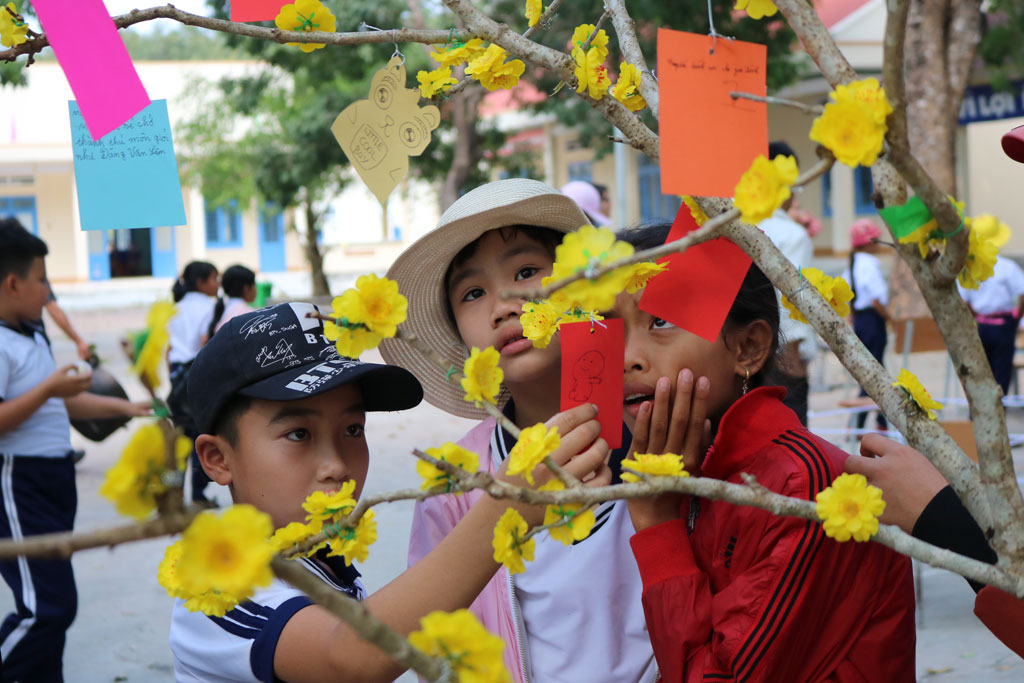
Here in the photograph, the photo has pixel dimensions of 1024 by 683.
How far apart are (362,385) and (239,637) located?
469mm

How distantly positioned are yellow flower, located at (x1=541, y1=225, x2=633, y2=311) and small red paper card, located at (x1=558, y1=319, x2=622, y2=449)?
43cm

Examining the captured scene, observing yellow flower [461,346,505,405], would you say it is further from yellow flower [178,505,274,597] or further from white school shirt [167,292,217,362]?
white school shirt [167,292,217,362]

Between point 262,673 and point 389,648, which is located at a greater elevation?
point 389,648

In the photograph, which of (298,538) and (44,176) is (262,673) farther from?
(44,176)

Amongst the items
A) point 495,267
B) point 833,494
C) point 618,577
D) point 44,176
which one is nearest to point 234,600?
point 833,494

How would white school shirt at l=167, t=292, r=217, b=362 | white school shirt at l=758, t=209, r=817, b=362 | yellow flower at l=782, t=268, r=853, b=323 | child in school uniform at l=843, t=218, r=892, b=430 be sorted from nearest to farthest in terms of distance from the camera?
yellow flower at l=782, t=268, r=853, b=323, white school shirt at l=758, t=209, r=817, b=362, white school shirt at l=167, t=292, r=217, b=362, child in school uniform at l=843, t=218, r=892, b=430

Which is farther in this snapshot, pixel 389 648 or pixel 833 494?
pixel 833 494

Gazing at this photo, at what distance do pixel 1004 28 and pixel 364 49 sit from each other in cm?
799

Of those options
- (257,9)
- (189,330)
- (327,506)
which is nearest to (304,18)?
(257,9)

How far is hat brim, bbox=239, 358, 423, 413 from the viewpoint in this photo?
1544 millimetres

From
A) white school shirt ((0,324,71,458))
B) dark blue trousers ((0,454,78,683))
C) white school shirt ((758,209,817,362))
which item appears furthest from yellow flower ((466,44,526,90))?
white school shirt ((758,209,817,362))

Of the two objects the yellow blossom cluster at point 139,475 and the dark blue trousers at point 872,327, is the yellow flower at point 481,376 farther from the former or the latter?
the dark blue trousers at point 872,327

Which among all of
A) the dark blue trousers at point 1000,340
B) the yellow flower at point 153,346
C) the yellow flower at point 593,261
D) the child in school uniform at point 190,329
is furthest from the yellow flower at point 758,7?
the dark blue trousers at point 1000,340

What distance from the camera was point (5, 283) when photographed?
3.38 meters
